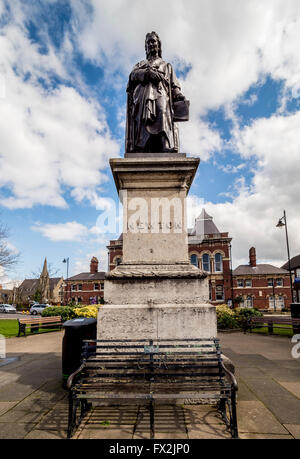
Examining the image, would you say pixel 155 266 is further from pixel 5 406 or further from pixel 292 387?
pixel 292 387

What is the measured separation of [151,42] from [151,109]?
1810 millimetres

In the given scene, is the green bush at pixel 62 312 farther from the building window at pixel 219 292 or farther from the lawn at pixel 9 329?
the building window at pixel 219 292

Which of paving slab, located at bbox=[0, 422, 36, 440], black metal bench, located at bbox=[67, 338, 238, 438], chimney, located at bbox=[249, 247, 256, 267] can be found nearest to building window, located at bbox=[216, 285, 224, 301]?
chimney, located at bbox=[249, 247, 256, 267]

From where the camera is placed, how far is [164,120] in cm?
538

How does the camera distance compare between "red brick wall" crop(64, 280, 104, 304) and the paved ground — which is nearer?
the paved ground

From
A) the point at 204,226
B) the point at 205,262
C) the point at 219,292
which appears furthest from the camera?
the point at 204,226

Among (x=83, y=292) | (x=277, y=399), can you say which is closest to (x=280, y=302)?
(x=83, y=292)

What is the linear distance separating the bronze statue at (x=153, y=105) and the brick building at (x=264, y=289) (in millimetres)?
41184

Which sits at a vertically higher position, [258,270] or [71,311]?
[258,270]

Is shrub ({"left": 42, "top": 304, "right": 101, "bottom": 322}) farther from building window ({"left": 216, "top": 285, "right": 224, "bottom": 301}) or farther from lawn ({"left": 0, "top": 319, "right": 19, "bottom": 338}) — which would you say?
building window ({"left": 216, "top": 285, "right": 224, "bottom": 301})

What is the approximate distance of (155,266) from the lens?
4668 millimetres

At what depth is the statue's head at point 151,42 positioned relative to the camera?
5891 mm

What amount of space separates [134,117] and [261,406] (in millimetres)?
5658

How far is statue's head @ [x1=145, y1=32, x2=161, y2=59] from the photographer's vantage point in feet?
19.3
